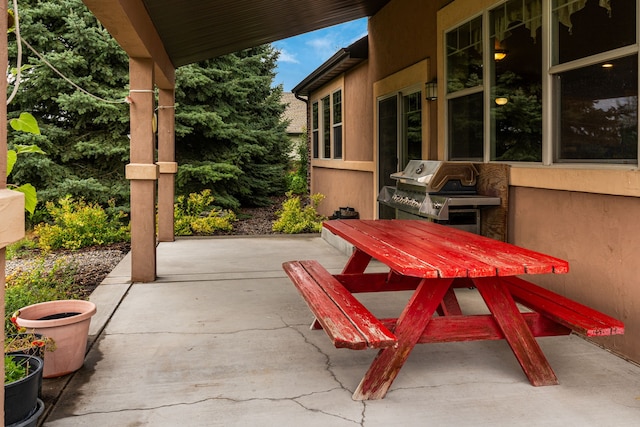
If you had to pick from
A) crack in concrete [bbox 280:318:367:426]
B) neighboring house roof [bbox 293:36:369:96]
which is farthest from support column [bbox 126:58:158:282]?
neighboring house roof [bbox 293:36:369:96]

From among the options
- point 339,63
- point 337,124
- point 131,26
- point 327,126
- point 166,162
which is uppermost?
point 339,63

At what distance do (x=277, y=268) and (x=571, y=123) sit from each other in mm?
3663

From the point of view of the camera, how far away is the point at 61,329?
3088mm

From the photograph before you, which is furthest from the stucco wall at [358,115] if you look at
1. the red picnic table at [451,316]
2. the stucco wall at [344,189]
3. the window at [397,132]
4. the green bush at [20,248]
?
the red picnic table at [451,316]

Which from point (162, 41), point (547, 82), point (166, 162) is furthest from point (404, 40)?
point (166, 162)

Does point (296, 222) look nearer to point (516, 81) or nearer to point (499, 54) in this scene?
point (499, 54)

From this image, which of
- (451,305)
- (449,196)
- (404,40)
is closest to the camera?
(451,305)

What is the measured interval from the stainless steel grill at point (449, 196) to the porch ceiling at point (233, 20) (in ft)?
8.89

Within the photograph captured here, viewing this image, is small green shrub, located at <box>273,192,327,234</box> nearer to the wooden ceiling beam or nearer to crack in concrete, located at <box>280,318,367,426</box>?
the wooden ceiling beam

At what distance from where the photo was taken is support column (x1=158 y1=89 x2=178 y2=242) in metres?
8.13

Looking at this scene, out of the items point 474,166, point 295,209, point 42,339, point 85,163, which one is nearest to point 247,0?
point 474,166

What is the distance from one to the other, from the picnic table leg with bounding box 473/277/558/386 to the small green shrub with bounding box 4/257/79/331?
9.58 ft

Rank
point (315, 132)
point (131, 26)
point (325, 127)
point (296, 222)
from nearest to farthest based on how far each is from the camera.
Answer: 1. point (131, 26)
2. point (296, 222)
3. point (325, 127)
4. point (315, 132)

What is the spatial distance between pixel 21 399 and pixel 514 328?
7.83ft
